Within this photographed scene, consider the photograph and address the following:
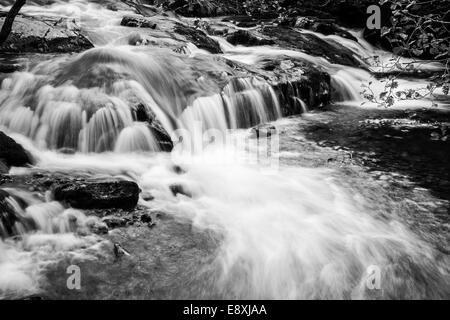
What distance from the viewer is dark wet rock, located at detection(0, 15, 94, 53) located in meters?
10.0

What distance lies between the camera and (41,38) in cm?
1041

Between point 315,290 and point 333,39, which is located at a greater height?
point 333,39

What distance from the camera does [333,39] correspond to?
62.1 ft

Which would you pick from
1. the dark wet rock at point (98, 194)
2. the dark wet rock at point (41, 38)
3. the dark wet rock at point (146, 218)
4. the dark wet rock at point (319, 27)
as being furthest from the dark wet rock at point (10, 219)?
the dark wet rock at point (319, 27)

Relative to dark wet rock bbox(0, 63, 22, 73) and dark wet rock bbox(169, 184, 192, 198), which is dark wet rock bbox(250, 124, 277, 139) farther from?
dark wet rock bbox(0, 63, 22, 73)

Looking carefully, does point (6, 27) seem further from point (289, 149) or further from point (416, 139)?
point (416, 139)

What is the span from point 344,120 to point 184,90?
14.2 ft

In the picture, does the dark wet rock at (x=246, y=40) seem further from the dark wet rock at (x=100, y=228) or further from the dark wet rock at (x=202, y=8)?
the dark wet rock at (x=100, y=228)

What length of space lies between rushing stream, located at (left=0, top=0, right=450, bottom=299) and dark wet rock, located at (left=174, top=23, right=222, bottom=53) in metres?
2.80

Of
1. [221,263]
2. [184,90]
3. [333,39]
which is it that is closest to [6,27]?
[221,263]

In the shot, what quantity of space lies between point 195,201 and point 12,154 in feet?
9.11

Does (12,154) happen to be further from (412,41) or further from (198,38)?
(198,38)

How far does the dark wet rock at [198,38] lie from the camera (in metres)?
13.2

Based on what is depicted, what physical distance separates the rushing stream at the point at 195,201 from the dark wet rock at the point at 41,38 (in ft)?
3.94
